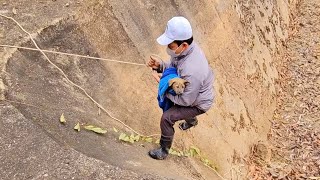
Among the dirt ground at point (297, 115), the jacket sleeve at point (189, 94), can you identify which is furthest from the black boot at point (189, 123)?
the dirt ground at point (297, 115)

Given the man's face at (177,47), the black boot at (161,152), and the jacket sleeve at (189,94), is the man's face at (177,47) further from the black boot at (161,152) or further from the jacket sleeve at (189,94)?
the black boot at (161,152)

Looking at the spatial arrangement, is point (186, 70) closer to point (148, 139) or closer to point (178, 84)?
point (178, 84)

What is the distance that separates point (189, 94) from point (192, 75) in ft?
0.76

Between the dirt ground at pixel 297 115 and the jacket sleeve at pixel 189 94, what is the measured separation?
10.7 feet

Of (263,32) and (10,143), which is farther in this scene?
(263,32)

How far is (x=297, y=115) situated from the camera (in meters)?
9.95

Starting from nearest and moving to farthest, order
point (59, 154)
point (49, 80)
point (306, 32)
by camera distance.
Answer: point (59, 154)
point (49, 80)
point (306, 32)

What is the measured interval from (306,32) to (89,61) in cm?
735

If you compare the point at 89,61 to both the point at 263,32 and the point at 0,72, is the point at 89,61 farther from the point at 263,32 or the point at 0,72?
the point at 263,32

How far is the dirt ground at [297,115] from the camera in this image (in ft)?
28.2

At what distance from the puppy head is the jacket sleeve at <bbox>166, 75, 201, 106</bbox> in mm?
49

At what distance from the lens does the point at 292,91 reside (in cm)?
1072

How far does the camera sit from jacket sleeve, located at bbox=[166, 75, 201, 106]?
5441 millimetres

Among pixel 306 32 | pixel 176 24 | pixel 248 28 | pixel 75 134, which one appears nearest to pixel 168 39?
pixel 176 24
